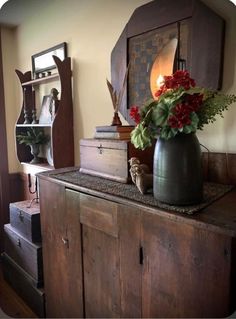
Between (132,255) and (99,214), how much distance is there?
230 mm

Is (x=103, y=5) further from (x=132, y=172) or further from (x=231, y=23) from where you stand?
(x=132, y=172)

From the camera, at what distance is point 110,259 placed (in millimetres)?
1149

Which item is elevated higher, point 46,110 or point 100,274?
point 46,110

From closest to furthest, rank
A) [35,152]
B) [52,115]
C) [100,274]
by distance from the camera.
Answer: [100,274] → [52,115] → [35,152]

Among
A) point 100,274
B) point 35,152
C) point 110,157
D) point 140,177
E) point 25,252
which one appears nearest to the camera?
point 140,177

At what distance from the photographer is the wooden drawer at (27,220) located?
1942 mm

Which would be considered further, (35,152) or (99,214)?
(35,152)

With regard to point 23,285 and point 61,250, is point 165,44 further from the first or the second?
point 23,285

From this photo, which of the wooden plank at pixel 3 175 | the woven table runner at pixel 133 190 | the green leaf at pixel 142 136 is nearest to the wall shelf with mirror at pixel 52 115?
the wooden plank at pixel 3 175

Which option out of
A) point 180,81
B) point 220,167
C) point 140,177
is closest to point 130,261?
point 140,177

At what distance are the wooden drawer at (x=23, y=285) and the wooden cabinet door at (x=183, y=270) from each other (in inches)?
43.9

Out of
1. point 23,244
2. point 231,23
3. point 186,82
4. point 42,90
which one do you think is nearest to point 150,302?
point 186,82

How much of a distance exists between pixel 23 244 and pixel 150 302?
1.34 m

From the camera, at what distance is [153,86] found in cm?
146
